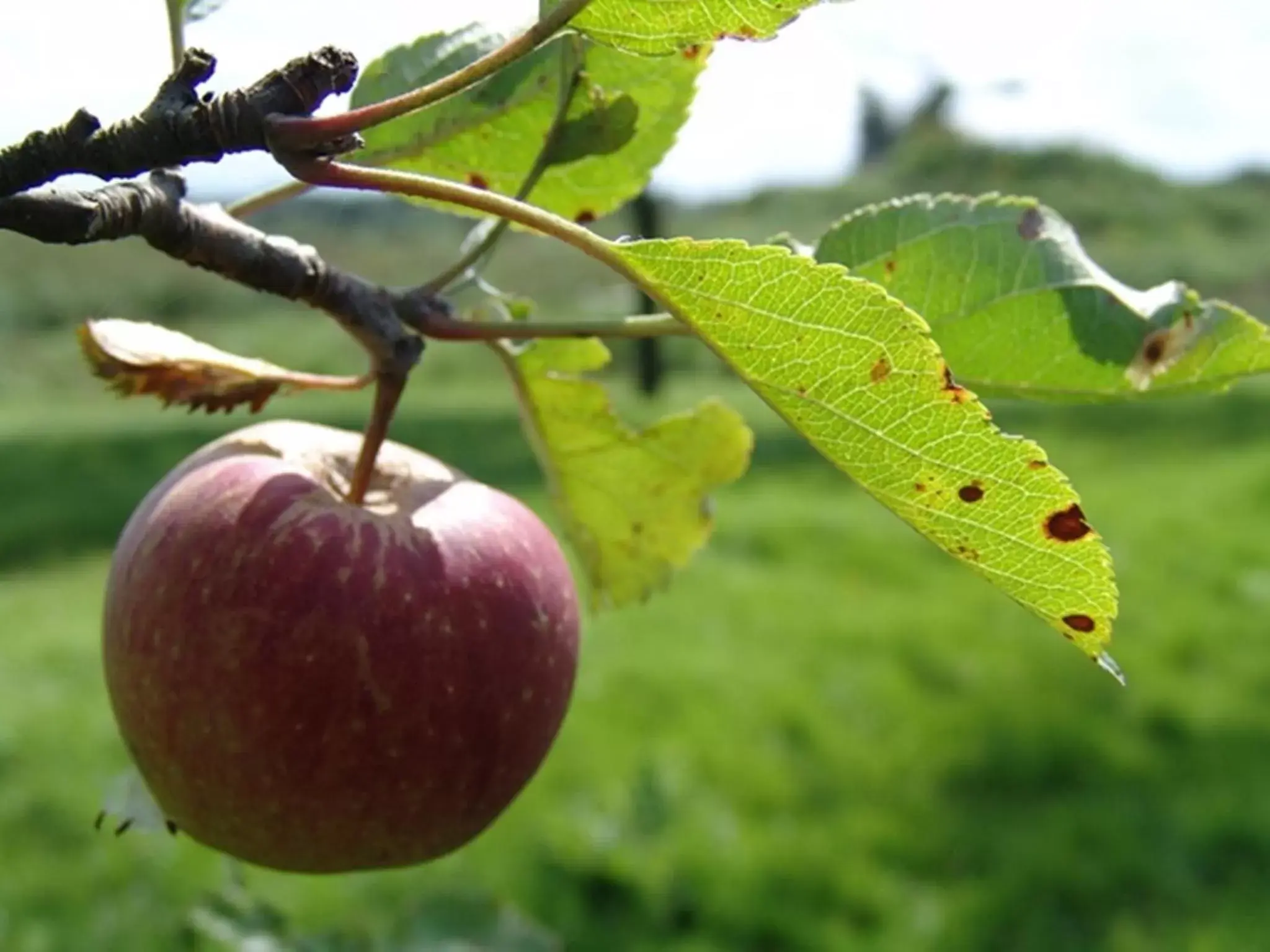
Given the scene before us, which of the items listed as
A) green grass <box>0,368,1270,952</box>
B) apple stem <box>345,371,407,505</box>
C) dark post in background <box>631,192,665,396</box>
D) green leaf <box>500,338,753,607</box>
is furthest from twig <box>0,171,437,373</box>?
dark post in background <box>631,192,665,396</box>

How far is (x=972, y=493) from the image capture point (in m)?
0.43

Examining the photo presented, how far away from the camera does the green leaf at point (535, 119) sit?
61 cm

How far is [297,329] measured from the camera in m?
8.23

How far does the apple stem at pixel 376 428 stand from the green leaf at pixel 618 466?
0.13 meters

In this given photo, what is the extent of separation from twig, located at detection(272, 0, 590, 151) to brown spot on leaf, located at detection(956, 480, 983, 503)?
184mm

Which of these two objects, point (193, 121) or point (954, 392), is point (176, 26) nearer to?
point (193, 121)

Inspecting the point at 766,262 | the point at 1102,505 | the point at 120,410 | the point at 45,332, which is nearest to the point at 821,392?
the point at 766,262

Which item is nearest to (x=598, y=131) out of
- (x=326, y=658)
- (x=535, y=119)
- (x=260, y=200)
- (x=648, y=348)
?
(x=535, y=119)

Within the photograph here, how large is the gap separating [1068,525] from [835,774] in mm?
2465

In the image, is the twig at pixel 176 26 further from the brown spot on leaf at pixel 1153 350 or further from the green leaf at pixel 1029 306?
the brown spot on leaf at pixel 1153 350

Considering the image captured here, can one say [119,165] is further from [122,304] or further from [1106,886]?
[122,304]

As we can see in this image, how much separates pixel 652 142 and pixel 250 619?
29 centimetres

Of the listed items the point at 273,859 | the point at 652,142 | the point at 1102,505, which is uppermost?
the point at 652,142

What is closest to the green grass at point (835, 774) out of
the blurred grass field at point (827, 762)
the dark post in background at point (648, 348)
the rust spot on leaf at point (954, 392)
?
the blurred grass field at point (827, 762)
